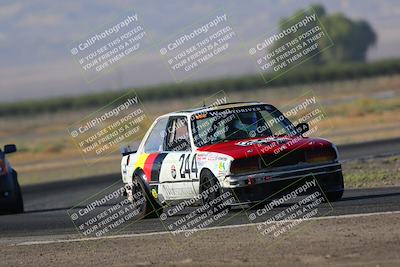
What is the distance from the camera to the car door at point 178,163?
545 inches

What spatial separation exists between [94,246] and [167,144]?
3006 millimetres

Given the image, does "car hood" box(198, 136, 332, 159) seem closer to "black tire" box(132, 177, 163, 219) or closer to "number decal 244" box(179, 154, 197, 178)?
"number decal 244" box(179, 154, 197, 178)

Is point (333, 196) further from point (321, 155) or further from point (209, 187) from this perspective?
point (209, 187)

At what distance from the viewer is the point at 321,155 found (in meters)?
13.4

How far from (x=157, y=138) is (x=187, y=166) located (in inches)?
49.1

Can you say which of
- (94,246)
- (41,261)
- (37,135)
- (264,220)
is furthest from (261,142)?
(37,135)

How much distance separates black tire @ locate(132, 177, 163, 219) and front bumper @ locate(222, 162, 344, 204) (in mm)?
1904

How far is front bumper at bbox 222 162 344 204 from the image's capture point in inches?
512

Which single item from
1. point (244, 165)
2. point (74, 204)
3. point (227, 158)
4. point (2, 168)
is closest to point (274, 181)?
point (244, 165)

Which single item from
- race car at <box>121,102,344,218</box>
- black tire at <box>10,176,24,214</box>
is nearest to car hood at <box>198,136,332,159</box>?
race car at <box>121,102,344,218</box>

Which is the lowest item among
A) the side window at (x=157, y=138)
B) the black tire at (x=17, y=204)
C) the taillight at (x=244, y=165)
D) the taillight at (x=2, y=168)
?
the taillight at (x=244, y=165)

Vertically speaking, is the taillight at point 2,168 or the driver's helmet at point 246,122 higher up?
the taillight at point 2,168

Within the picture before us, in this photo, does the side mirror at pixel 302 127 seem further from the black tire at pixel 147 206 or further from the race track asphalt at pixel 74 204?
the black tire at pixel 147 206

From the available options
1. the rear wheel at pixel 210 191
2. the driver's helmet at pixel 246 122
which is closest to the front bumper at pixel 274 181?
the rear wheel at pixel 210 191
